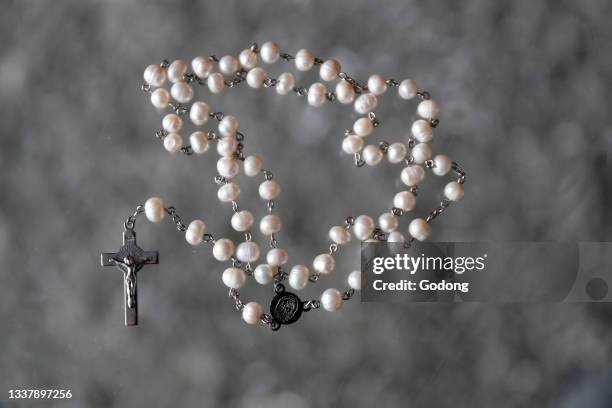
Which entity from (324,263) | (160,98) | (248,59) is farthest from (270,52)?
(324,263)

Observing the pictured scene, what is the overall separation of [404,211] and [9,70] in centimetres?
49

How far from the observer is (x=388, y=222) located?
0.61 meters

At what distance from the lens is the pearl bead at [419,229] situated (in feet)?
2.00

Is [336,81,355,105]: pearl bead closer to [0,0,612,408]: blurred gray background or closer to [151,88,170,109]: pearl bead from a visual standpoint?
[0,0,612,408]: blurred gray background

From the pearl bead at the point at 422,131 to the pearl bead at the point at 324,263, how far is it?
162 mm

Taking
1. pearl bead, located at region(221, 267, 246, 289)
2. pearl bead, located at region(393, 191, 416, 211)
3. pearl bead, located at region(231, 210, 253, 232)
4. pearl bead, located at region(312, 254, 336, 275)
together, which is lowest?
pearl bead, located at region(221, 267, 246, 289)

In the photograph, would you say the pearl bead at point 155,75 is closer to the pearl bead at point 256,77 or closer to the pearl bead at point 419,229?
the pearl bead at point 256,77

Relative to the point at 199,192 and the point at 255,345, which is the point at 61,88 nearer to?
the point at 199,192

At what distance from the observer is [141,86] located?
0.66 metres

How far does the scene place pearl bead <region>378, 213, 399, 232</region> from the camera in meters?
0.61

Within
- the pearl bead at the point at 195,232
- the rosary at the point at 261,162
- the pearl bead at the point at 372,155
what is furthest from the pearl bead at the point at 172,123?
the pearl bead at the point at 372,155

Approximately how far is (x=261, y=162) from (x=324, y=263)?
13cm

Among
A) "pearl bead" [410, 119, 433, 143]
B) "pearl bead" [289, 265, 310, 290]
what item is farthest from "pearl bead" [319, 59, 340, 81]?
"pearl bead" [289, 265, 310, 290]

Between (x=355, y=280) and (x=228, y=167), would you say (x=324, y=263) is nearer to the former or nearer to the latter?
(x=355, y=280)
